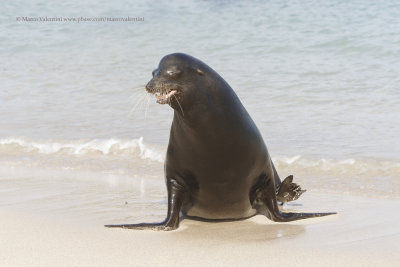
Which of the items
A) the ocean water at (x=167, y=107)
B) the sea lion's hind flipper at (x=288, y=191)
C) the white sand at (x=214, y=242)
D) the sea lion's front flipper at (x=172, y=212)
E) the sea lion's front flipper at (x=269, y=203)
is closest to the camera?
the white sand at (x=214, y=242)

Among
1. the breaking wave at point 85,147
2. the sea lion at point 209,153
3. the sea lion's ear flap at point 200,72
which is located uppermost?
the sea lion's ear flap at point 200,72

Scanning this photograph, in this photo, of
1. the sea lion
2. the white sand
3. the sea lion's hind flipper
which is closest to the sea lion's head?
the sea lion

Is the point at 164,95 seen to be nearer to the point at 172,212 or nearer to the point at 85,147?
the point at 172,212

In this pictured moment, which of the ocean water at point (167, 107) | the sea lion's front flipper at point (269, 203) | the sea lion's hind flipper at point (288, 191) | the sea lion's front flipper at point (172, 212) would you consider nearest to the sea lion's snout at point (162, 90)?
the ocean water at point (167, 107)

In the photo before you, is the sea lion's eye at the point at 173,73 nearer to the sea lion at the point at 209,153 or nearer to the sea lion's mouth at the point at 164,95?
the sea lion at the point at 209,153

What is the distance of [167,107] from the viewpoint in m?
10.5

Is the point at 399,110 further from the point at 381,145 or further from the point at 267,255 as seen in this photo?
the point at 267,255

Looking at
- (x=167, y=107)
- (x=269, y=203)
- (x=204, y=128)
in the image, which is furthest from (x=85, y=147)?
(x=204, y=128)

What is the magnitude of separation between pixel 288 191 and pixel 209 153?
3.46ft

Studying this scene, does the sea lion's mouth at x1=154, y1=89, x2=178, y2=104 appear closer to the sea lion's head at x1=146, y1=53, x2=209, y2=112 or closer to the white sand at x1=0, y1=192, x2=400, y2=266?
the sea lion's head at x1=146, y1=53, x2=209, y2=112

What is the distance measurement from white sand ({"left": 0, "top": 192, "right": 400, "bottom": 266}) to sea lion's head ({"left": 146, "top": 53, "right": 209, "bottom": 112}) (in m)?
0.88

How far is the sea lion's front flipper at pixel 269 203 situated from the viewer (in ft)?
16.7

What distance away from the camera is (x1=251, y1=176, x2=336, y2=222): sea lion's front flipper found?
510 cm

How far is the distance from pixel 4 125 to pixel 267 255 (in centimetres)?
669
